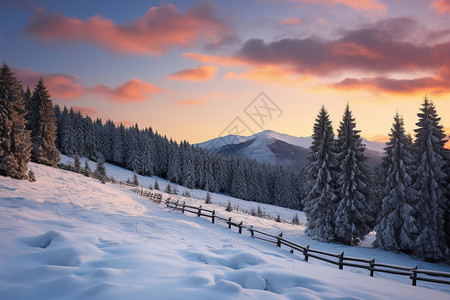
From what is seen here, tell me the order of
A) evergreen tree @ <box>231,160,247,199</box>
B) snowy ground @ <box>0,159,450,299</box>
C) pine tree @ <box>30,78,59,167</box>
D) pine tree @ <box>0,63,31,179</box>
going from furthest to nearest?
1. evergreen tree @ <box>231,160,247,199</box>
2. pine tree @ <box>30,78,59,167</box>
3. pine tree @ <box>0,63,31,179</box>
4. snowy ground @ <box>0,159,450,299</box>

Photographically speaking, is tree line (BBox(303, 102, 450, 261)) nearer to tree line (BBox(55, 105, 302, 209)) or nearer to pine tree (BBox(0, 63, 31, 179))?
pine tree (BBox(0, 63, 31, 179))

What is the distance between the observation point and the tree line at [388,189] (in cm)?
2277

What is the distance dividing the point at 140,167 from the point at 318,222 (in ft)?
208

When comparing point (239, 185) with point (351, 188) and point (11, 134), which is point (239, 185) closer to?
point (351, 188)

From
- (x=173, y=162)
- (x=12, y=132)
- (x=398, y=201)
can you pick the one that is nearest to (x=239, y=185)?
(x=173, y=162)

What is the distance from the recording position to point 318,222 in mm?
26344

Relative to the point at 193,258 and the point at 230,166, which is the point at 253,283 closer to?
the point at 193,258

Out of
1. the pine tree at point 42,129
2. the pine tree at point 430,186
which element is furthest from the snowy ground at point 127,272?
the pine tree at point 42,129

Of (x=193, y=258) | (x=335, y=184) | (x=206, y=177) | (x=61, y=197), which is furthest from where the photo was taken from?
(x=206, y=177)

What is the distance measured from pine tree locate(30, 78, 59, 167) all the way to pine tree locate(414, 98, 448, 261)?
143ft

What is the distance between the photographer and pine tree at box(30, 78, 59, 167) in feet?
103

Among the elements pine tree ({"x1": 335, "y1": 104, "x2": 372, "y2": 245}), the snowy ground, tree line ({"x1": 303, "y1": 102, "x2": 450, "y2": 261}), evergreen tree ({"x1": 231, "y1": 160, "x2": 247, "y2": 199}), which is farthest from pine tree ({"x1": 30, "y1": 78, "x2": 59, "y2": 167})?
evergreen tree ({"x1": 231, "y1": 160, "x2": 247, "y2": 199})

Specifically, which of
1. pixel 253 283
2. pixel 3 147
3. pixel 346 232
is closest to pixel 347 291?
pixel 253 283

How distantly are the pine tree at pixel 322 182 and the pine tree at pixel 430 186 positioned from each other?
7.62 metres
